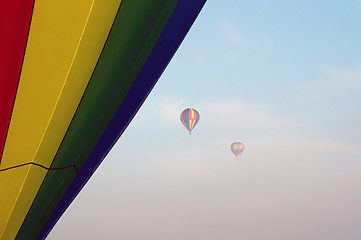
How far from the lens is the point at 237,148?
3475 cm

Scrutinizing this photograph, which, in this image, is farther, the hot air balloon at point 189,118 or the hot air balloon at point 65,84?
the hot air balloon at point 189,118

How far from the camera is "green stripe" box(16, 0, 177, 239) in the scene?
4703 mm

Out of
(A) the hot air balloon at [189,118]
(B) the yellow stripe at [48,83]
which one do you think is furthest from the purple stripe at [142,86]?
(A) the hot air balloon at [189,118]

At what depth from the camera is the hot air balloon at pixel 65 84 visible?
4.29 m

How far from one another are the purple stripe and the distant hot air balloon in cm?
2866

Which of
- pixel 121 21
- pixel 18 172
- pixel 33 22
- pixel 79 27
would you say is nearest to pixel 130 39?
pixel 121 21

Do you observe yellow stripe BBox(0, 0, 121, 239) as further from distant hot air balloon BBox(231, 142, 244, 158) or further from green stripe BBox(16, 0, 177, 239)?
distant hot air balloon BBox(231, 142, 244, 158)

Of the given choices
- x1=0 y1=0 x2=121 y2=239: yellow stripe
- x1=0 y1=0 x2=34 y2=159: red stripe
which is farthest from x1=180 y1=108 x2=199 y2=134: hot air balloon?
x1=0 y1=0 x2=34 y2=159: red stripe

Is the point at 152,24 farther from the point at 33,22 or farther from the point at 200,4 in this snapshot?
the point at 33,22

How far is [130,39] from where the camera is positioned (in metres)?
4.78

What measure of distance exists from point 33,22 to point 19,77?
46 centimetres

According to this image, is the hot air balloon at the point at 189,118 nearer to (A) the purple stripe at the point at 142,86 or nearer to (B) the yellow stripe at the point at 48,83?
(A) the purple stripe at the point at 142,86

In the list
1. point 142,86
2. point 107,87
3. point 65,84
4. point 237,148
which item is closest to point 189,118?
point 237,148

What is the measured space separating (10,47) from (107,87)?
3.20ft
